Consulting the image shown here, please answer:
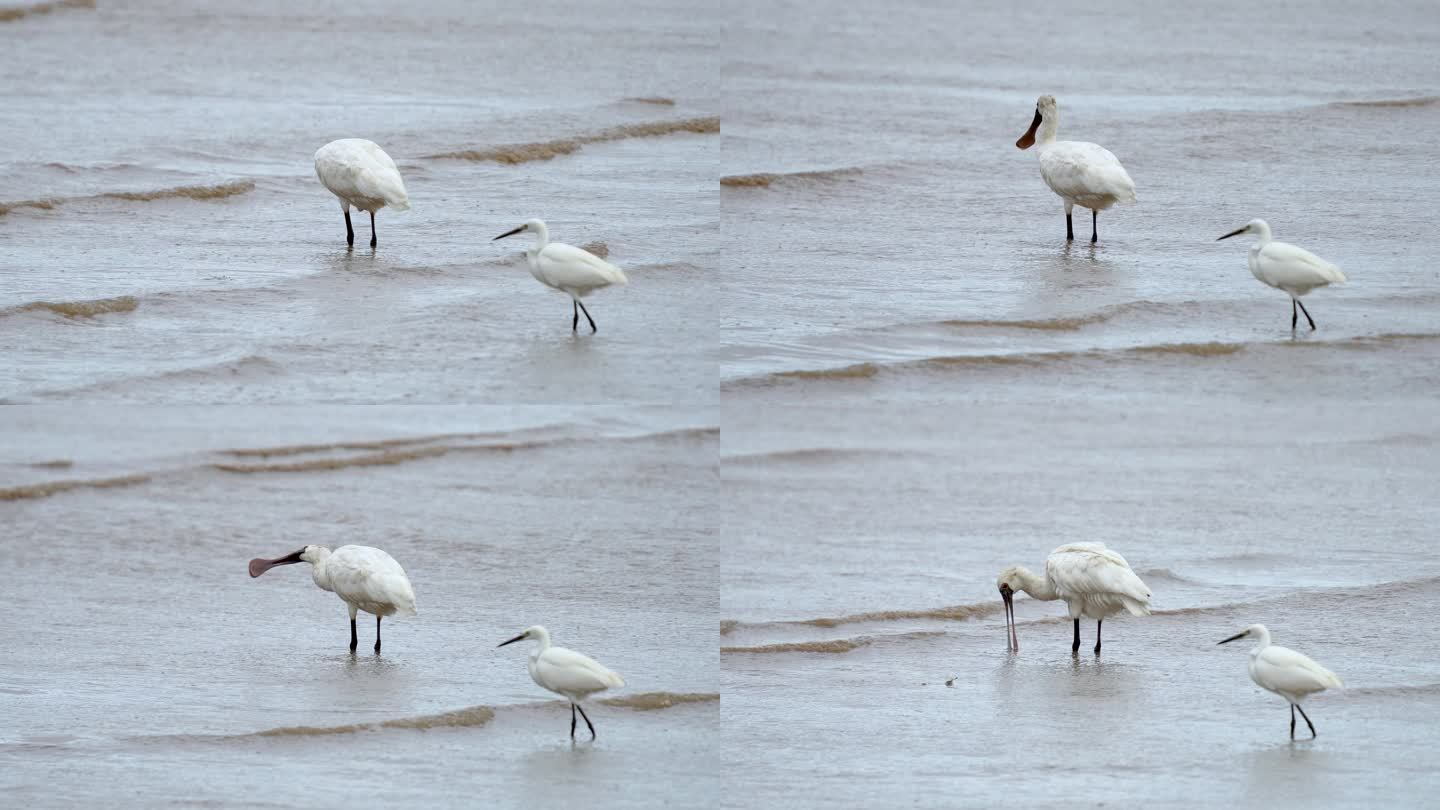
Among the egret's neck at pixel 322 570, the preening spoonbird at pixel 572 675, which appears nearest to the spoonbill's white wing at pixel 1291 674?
the preening spoonbird at pixel 572 675

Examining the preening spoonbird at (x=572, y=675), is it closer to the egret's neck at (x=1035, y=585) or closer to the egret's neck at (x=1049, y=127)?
the egret's neck at (x=1035, y=585)

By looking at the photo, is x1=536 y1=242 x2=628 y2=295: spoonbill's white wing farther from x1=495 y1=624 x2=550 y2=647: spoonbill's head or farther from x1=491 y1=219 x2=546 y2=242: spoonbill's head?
x1=495 y1=624 x2=550 y2=647: spoonbill's head

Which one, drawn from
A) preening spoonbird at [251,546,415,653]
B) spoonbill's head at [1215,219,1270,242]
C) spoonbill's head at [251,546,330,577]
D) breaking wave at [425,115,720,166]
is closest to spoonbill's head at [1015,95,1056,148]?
spoonbill's head at [1215,219,1270,242]

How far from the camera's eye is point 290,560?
31.8 ft

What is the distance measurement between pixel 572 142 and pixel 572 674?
507 cm


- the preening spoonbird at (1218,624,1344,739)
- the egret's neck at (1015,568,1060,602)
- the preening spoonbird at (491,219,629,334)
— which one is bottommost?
the egret's neck at (1015,568,1060,602)

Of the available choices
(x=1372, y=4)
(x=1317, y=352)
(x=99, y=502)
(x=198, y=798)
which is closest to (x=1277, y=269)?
(x=1317, y=352)

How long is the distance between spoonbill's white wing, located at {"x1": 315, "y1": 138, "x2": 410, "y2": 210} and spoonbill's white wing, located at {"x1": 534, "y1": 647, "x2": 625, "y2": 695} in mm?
2569

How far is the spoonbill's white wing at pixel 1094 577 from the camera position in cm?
880

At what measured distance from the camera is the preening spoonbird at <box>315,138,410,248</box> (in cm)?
925

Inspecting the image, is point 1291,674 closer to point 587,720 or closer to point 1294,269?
point 1294,269

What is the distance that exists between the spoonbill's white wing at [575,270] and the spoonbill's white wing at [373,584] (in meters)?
1.58

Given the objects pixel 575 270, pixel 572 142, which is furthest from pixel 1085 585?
pixel 572 142

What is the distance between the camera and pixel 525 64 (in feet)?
47.4
